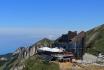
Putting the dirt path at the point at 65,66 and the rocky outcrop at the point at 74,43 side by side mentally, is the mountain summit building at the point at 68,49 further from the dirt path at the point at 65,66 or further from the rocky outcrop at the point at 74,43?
the dirt path at the point at 65,66

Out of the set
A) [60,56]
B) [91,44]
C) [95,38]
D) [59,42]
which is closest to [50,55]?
[60,56]

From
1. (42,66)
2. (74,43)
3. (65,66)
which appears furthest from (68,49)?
(42,66)

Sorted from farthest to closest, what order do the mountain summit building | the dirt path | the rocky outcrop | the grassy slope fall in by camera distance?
the rocky outcrop
the mountain summit building
the grassy slope
the dirt path

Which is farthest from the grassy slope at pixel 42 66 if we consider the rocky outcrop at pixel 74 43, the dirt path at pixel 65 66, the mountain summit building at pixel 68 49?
the rocky outcrop at pixel 74 43

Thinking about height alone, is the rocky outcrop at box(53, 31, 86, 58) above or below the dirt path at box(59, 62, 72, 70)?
above

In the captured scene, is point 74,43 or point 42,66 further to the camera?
point 74,43

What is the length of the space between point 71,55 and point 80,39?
11892mm

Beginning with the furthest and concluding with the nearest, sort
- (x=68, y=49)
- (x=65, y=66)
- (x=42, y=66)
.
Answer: (x=68, y=49)
(x=42, y=66)
(x=65, y=66)

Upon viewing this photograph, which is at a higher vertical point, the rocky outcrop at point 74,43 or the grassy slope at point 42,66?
the rocky outcrop at point 74,43

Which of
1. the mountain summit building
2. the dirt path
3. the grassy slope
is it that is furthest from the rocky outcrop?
the grassy slope

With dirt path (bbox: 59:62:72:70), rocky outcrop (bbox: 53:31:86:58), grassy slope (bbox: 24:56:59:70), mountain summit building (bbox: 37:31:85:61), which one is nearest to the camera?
dirt path (bbox: 59:62:72:70)

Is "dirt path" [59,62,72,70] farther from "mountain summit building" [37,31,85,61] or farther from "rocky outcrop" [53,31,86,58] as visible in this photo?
"rocky outcrop" [53,31,86,58]

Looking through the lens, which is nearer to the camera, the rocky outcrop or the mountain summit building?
the mountain summit building

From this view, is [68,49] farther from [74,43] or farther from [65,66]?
[65,66]
